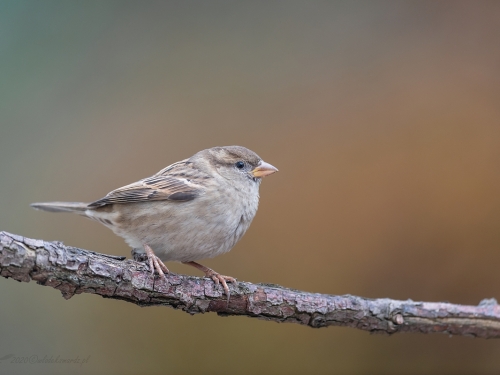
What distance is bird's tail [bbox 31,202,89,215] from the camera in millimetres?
2615

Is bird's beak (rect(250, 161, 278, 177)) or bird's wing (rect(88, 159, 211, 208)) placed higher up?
bird's beak (rect(250, 161, 278, 177))

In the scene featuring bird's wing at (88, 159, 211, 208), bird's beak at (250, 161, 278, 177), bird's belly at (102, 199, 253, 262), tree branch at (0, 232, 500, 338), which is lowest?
tree branch at (0, 232, 500, 338)

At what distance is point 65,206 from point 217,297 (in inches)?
40.5

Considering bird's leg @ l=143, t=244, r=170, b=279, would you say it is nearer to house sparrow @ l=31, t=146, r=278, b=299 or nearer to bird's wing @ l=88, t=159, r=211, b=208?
house sparrow @ l=31, t=146, r=278, b=299

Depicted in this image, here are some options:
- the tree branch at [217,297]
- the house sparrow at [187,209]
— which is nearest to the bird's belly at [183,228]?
the house sparrow at [187,209]

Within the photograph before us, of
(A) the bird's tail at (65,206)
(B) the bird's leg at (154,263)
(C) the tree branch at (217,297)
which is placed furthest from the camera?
(A) the bird's tail at (65,206)

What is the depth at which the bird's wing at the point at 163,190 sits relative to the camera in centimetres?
243

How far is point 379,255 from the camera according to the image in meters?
3.64

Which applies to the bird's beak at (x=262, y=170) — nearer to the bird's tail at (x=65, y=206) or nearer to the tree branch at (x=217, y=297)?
the tree branch at (x=217, y=297)

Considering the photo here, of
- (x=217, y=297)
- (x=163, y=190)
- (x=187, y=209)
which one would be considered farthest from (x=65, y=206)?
(x=217, y=297)

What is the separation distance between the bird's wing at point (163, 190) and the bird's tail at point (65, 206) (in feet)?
0.28

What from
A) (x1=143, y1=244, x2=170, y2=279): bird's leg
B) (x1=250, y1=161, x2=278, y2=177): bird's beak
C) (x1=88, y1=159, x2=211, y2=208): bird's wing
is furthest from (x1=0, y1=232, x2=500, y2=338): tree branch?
(x1=250, y1=161, x2=278, y2=177): bird's beak

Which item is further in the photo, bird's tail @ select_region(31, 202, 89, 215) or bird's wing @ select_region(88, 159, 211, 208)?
bird's tail @ select_region(31, 202, 89, 215)

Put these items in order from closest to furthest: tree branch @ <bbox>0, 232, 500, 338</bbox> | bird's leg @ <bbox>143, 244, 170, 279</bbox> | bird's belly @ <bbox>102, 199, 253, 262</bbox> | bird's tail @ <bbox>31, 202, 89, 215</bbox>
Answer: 1. tree branch @ <bbox>0, 232, 500, 338</bbox>
2. bird's leg @ <bbox>143, 244, 170, 279</bbox>
3. bird's belly @ <bbox>102, 199, 253, 262</bbox>
4. bird's tail @ <bbox>31, 202, 89, 215</bbox>
